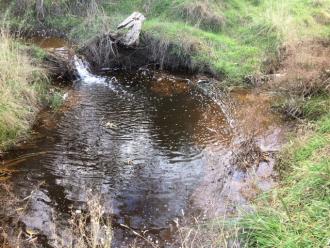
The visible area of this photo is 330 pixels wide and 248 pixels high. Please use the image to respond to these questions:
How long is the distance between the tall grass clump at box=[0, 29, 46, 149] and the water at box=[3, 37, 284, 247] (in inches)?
9.8

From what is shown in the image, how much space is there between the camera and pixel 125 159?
6.24 metres

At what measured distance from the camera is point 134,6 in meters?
11.7

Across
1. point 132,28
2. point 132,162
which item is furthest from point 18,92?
point 132,28

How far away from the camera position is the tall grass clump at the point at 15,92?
6.30m

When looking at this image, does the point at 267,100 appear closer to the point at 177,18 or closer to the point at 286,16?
the point at 286,16

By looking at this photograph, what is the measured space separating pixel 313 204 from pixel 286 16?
7.19 m

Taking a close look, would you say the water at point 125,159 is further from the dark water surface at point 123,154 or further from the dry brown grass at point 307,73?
the dry brown grass at point 307,73

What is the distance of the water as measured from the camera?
5.10 metres

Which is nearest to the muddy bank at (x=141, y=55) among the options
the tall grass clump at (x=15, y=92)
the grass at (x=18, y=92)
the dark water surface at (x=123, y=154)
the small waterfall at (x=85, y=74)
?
the small waterfall at (x=85, y=74)

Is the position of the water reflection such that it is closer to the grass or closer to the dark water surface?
the dark water surface

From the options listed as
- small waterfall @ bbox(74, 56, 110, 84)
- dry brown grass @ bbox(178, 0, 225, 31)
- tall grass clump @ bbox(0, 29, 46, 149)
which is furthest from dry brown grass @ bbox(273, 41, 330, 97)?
tall grass clump @ bbox(0, 29, 46, 149)

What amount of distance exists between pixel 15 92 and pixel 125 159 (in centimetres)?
220

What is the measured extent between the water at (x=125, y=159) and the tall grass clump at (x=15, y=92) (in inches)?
9.8

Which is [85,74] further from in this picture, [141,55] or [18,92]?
[18,92]
